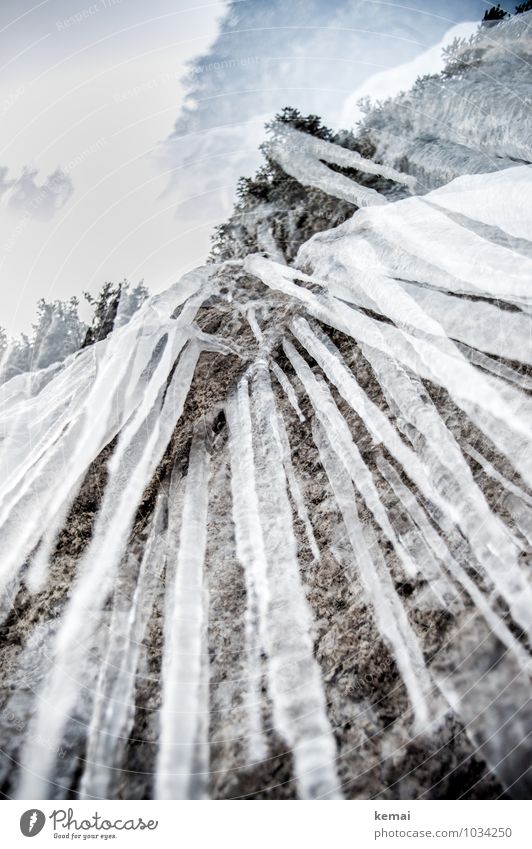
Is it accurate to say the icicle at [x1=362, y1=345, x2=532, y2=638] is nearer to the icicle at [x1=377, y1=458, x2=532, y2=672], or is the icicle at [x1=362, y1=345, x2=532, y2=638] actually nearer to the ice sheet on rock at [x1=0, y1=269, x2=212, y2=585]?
the icicle at [x1=377, y1=458, x2=532, y2=672]

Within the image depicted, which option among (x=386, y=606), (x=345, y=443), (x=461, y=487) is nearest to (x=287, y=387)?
(x=345, y=443)

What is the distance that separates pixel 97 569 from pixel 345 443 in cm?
87

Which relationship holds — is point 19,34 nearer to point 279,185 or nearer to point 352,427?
point 279,185

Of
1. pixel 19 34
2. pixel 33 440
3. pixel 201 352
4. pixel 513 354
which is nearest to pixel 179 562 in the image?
pixel 33 440

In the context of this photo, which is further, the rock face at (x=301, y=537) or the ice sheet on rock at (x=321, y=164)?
the ice sheet on rock at (x=321, y=164)

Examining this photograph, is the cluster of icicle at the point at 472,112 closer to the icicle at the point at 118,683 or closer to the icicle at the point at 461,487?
the icicle at the point at 461,487

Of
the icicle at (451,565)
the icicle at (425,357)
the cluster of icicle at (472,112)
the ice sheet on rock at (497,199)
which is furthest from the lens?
the cluster of icicle at (472,112)

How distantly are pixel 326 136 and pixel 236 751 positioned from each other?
8.76 ft

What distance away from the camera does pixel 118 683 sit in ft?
4.04

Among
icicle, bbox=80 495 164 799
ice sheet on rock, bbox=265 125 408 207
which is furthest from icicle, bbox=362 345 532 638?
ice sheet on rock, bbox=265 125 408 207

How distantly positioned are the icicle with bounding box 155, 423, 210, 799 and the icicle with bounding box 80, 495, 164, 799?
80mm

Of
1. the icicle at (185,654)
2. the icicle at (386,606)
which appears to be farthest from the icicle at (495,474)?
the icicle at (185,654)

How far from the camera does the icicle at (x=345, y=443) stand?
123 centimetres

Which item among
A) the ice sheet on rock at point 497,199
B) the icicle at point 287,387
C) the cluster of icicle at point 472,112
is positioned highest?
the cluster of icicle at point 472,112
